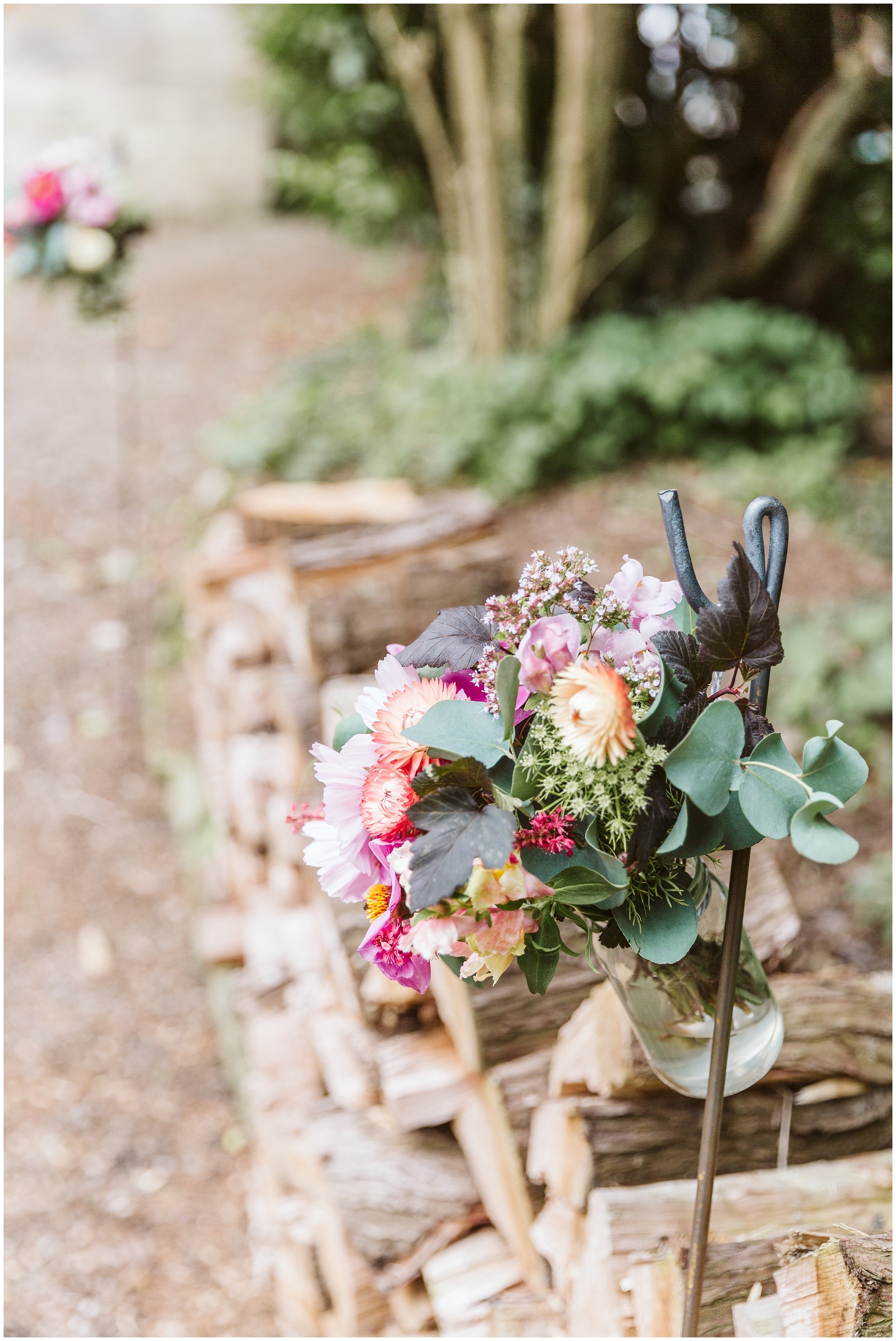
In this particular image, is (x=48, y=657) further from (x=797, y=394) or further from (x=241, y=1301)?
(x=797, y=394)

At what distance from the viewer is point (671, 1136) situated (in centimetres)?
115

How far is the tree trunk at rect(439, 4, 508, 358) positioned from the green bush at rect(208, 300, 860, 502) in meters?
0.27

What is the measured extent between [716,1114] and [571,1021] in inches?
19.1

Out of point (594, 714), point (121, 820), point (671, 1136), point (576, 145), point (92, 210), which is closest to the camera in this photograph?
point (594, 714)

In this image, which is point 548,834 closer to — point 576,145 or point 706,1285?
point 706,1285

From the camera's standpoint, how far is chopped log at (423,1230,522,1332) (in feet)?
4.41

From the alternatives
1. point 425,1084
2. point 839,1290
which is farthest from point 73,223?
point 839,1290

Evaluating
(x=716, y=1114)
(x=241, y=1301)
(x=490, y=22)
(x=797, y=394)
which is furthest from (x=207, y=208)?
(x=716, y=1114)

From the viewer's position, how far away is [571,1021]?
1308mm

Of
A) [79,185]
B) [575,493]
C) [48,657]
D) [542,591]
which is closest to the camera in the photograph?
[542,591]

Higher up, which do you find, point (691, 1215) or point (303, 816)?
point (303, 816)

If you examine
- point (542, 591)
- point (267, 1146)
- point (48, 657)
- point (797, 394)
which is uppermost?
point (542, 591)

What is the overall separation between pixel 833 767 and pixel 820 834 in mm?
67

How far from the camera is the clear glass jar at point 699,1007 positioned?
896 mm
